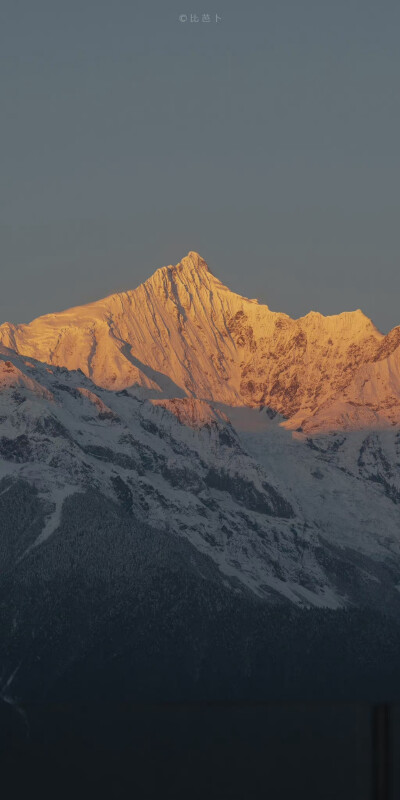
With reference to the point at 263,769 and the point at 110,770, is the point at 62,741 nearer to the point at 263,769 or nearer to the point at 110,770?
the point at 110,770

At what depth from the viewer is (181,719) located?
19188mm

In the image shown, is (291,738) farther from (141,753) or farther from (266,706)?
(141,753)

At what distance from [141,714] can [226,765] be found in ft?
3.94

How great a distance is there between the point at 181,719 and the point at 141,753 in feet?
2.29

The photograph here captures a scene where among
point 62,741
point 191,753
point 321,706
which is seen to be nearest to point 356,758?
point 321,706

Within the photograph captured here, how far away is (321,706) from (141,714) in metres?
2.25

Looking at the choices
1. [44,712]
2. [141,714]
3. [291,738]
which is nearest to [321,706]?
[291,738]

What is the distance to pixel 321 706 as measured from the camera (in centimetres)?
1948

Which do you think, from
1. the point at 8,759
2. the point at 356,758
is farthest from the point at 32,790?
the point at 356,758

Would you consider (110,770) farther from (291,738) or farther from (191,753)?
(291,738)

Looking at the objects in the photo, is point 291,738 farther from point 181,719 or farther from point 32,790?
point 32,790

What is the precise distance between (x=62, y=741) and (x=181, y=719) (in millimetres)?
1540

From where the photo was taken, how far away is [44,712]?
18.6 meters

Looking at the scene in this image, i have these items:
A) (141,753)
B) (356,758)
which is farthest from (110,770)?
(356,758)
